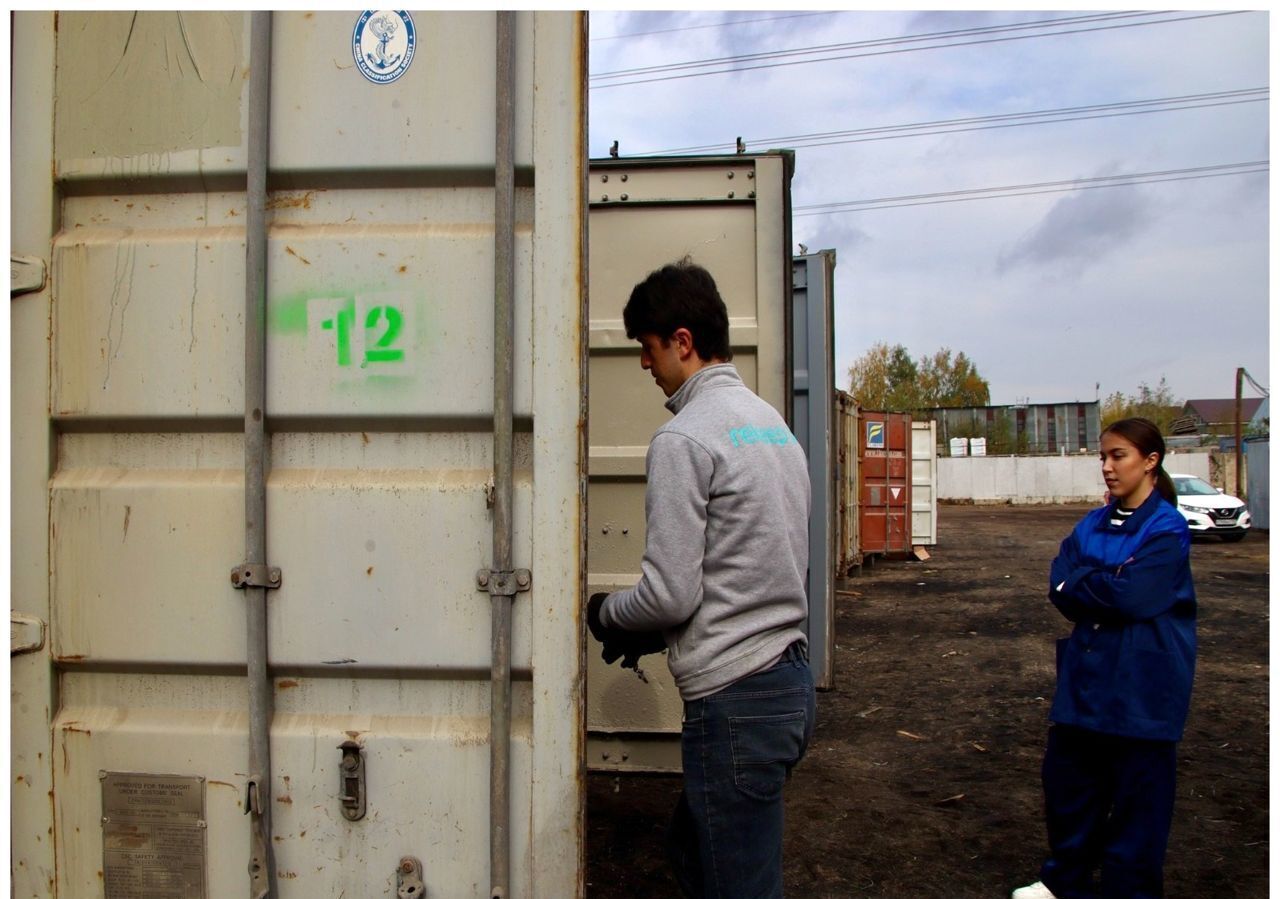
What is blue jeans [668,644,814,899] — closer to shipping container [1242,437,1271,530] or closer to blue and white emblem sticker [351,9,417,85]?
blue and white emblem sticker [351,9,417,85]

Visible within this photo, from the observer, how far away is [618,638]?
2227mm

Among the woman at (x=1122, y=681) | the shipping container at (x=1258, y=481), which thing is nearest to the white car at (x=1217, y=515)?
the shipping container at (x=1258, y=481)

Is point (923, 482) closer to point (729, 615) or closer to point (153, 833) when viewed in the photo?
point (729, 615)

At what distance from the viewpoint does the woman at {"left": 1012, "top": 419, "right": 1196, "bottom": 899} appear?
3.02 meters

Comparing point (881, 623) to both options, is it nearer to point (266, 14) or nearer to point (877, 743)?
point (877, 743)

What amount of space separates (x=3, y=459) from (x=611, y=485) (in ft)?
8.36

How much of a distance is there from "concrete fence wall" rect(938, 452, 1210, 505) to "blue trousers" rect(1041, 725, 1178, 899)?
33.5 m

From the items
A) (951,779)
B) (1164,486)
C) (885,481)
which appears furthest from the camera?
(885,481)

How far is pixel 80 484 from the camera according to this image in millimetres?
2047

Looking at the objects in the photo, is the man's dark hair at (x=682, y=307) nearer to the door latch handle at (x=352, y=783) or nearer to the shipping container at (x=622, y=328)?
the door latch handle at (x=352, y=783)

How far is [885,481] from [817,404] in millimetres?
10362

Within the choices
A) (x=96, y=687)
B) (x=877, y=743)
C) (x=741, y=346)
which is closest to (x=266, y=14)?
(x=96, y=687)

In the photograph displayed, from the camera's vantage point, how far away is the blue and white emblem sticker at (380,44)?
6.70 ft

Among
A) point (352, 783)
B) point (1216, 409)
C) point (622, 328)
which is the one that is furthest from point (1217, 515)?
point (1216, 409)
